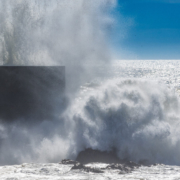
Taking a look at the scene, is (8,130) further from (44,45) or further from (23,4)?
(23,4)

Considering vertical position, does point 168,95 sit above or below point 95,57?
below

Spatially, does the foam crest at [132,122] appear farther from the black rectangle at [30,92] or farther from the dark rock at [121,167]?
the black rectangle at [30,92]

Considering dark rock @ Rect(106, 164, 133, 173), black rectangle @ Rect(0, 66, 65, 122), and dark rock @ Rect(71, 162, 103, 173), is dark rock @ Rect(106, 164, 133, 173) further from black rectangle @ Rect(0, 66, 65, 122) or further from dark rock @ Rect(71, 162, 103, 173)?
black rectangle @ Rect(0, 66, 65, 122)

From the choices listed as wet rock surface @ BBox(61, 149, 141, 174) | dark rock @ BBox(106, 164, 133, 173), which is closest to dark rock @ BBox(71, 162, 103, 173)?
wet rock surface @ BBox(61, 149, 141, 174)

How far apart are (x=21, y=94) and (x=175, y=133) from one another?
22.0 feet

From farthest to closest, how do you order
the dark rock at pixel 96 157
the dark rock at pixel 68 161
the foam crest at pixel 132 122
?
1. the foam crest at pixel 132 122
2. the dark rock at pixel 96 157
3. the dark rock at pixel 68 161

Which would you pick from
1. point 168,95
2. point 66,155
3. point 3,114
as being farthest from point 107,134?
point 3,114

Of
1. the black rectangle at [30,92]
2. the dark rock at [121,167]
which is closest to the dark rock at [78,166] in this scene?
the dark rock at [121,167]

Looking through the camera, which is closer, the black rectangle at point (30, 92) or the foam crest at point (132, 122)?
the foam crest at point (132, 122)

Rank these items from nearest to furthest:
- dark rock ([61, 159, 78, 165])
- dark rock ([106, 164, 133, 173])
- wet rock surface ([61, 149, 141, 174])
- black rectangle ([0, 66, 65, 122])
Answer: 1. dark rock ([106, 164, 133, 173])
2. wet rock surface ([61, 149, 141, 174])
3. dark rock ([61, 159, 78, 165])
4. black rectangle ([0, 66, 65, 122])

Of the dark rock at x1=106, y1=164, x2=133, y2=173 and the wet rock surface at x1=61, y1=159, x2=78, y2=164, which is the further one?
the wet rock surface at x1=61, y1=159, x2=78, y2=164

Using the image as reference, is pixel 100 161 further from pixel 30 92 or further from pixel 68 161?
pixel 30 92

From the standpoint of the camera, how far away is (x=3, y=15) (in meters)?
16.2

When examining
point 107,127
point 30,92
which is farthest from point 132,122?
point 30,92
